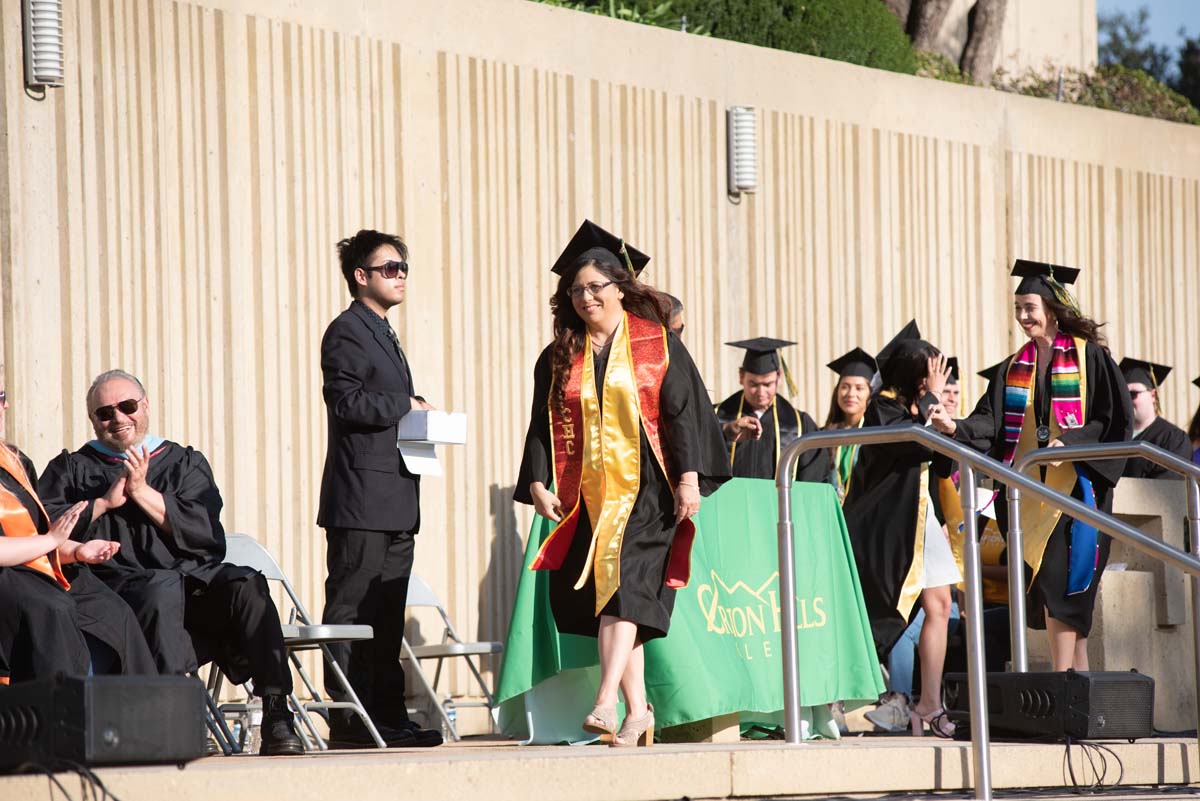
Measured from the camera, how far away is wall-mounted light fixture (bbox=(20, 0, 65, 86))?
780cm

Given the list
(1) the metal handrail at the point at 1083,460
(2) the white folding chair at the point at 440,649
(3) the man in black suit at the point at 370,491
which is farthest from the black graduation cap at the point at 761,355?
(3) the man in black suit at the point at 370,491

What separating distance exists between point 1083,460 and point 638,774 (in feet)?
8.74

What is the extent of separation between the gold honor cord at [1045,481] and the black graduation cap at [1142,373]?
2.65 m

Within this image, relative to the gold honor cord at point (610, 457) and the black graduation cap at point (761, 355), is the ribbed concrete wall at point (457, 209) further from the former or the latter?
the gold honor cord at point (610, 457)

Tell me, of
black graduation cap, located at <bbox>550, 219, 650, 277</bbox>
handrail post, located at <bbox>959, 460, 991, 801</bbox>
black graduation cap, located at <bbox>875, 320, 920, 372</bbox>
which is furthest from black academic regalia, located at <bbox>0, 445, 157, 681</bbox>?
black graduation cap, located at <bbox>875, 320, 920, 372</bbox>

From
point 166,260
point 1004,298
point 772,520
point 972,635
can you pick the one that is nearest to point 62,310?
A: point 166,260

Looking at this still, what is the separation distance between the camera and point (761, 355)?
30.0ft

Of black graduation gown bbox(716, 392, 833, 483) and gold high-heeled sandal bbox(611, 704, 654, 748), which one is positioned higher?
black graduation gown bbox(716, 392, 833, 483)

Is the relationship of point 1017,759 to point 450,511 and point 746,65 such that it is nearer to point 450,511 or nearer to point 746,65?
point 450,511

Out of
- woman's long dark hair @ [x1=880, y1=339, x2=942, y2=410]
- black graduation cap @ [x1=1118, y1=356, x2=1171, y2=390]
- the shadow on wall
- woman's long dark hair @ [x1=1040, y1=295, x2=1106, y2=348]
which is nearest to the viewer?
woman's long dark hair @ [x1=1040, y1=295, x2=1106, y2=348]

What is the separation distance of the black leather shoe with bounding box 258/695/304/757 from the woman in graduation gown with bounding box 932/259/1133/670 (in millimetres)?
2706

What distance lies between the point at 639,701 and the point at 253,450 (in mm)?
3037

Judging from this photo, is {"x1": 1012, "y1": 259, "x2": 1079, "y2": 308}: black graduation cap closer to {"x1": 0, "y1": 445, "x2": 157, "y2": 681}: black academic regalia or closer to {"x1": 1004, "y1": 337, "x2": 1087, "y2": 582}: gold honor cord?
{"x1": 1004, "y1": 337, "x2": 1087, "y2": 582}: gold honor cord

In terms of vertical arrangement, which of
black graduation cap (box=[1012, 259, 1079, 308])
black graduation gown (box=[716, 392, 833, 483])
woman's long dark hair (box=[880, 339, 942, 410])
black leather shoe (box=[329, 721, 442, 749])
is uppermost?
black graduation cap (box=[1012, 259, 1079, 308])
